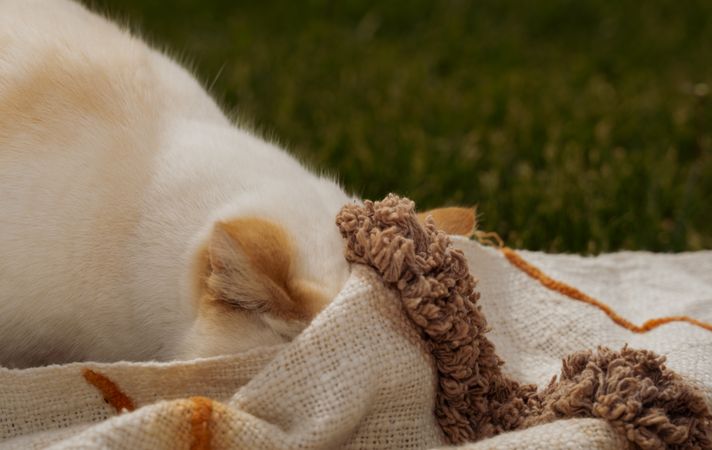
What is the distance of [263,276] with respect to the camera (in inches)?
56.2

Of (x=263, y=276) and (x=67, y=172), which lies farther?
(x=67, y=172)

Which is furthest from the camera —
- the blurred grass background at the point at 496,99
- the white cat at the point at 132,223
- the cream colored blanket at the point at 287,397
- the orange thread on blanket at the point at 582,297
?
the blurred grass background at the point at 496,99

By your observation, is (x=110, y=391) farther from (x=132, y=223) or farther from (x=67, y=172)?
→ (x=67, y=172)

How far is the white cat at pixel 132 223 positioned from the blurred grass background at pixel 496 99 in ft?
3.05

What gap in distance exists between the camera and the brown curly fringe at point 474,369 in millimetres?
1497

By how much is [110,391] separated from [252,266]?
352 millimetres

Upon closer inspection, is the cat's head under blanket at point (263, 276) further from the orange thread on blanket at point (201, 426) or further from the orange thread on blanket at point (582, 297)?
the orange thread on blanket at point (582, 297)

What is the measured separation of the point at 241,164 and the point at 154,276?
261mm

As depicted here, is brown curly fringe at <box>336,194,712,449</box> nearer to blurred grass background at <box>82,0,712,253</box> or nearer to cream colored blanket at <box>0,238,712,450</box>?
cream colored blanket at <box>0,238,712,450</box>

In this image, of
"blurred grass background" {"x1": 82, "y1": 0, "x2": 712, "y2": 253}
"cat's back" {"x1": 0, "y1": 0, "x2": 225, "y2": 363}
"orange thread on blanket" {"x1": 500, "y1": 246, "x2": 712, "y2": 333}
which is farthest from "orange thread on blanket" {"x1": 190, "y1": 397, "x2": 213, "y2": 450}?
"blurred grass background" {"x1": 82, "y1": 0, "x2": 712, "y2": 253}

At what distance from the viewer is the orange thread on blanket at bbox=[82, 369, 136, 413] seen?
1555 millimetres

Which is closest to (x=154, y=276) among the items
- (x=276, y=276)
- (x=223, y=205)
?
(x=223, y=205)

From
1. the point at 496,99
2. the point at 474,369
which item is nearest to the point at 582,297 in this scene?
the point at 474,369

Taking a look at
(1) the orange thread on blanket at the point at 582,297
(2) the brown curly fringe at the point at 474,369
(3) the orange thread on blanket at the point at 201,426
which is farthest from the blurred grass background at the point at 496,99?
(3) the orange thread on blanket at the point at 201,426
